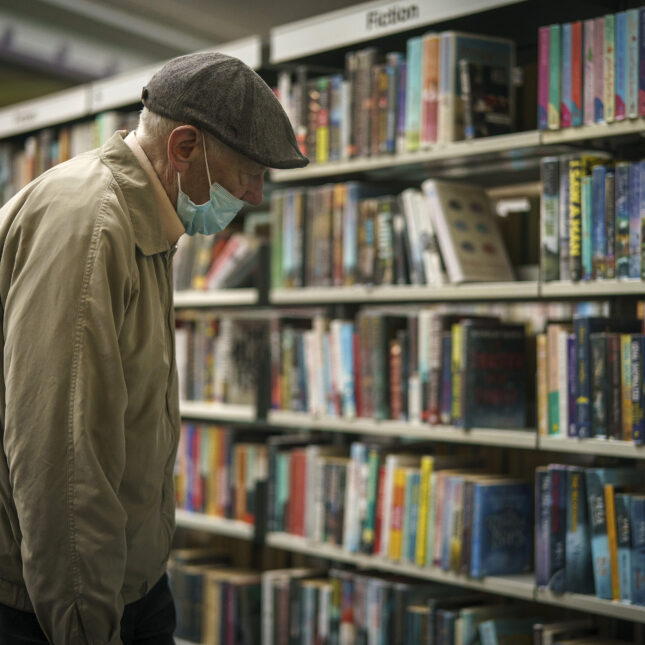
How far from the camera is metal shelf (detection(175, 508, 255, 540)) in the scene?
2.97 metres

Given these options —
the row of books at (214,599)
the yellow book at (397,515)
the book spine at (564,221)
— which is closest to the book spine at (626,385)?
the book spine at (564,221)

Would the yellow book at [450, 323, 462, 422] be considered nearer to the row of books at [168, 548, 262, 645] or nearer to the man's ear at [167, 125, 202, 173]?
the row of books at [168, 548, 262, 645]

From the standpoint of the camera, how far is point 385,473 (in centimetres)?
258

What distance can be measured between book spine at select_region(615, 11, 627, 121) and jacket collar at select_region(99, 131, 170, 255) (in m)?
1.19

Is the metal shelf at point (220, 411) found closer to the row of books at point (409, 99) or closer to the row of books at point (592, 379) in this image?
the row of books at point (409, 99)

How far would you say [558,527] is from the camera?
86.5 inches

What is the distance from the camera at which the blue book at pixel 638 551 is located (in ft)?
6.73

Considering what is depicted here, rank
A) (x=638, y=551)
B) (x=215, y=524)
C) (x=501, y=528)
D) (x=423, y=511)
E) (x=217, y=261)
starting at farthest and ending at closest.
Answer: (x=217, y=261) < (x=215, y=524) < (x=423, y=511) < (x=501, y=528) < (x=638, y=551)

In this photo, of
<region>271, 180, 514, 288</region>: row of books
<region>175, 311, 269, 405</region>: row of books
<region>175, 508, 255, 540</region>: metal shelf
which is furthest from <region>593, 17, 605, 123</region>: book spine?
<region>175, 508, 255, 540</region>: metal shelf

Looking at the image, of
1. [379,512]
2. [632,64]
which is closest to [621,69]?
[632,64]

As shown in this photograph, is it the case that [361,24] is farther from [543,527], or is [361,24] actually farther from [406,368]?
[543,527]

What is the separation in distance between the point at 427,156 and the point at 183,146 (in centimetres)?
120

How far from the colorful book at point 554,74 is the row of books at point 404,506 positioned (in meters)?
0.89

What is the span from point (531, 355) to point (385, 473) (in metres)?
0.51
